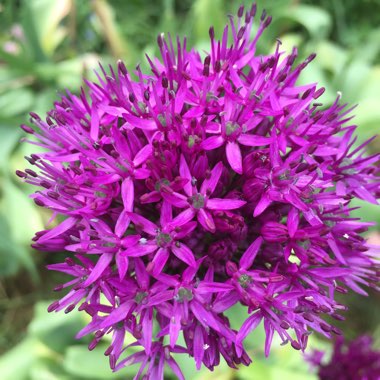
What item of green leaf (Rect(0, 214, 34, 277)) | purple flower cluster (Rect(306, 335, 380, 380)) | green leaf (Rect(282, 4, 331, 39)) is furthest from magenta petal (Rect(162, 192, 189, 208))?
green leaf (Rect(282, 4, 331, 39))

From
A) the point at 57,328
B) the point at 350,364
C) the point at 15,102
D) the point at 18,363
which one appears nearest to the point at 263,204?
the point at 350,364

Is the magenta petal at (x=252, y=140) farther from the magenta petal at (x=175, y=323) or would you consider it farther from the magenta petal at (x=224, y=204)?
the magenta petal at (x=175, y=323)

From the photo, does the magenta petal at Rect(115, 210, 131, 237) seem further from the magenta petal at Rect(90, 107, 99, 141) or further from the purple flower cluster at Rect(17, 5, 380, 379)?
the magenta petal at Rect(90, 107, 99, 141)

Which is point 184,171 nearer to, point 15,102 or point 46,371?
point 46,371

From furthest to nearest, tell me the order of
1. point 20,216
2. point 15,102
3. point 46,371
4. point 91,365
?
1. point 15,102
2. point 20,216
3. point 46,371
4. point 91,365

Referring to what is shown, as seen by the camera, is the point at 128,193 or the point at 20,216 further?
the point at 20,216

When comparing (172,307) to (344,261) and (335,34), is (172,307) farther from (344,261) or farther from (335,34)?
(335,34)
